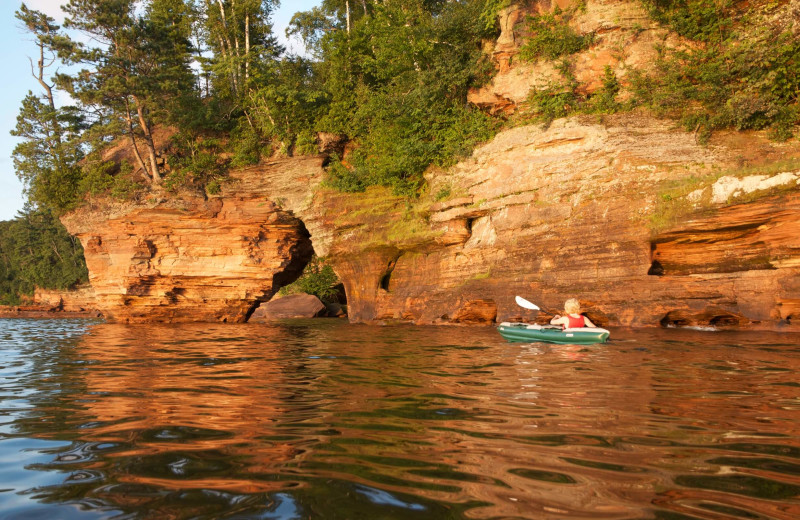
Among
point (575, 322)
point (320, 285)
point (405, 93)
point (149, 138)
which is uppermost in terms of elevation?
point (405, 93)

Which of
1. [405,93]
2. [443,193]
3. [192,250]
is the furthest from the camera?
[192,250]

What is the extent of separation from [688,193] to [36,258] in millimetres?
58518

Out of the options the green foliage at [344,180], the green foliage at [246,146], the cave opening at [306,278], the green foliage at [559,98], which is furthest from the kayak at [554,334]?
the green foliage at [246,146]

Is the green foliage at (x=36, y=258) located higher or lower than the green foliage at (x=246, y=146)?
lower

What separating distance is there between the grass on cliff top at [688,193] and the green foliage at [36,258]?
5065cm

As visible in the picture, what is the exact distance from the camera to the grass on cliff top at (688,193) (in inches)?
407

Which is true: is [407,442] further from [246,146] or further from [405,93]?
[246,146]

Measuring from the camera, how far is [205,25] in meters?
24.9

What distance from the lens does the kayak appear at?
9.07 metres

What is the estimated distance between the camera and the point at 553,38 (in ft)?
50.1

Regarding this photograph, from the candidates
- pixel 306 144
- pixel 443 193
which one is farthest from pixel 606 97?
pixel 306 144

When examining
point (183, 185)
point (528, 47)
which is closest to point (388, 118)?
point (528, 47)

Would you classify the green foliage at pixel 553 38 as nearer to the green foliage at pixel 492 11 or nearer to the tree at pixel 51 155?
the green foliage at pixel 492 11

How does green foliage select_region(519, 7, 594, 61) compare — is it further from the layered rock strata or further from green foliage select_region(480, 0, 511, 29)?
the layered rock strata
